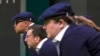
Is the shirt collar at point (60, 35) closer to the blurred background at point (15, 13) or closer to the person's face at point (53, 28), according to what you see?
the person's face at point (53, 28)

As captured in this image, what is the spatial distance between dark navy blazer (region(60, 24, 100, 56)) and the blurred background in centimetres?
678

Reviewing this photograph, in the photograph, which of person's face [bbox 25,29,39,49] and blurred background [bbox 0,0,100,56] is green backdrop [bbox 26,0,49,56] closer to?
blurred background [bbox 0,0,100,56]

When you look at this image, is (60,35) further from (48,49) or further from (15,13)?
(15,13)

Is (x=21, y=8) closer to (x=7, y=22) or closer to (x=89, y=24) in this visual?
(x=7, y=22)

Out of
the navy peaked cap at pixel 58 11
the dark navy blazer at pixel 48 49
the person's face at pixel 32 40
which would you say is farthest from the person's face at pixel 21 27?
the navy peaked cap at pixel 58 11

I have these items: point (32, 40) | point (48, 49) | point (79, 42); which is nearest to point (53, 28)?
point (79, 42)

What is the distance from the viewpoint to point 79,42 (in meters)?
3.82

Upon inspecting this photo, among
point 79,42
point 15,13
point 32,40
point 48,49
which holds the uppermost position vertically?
point 79,42

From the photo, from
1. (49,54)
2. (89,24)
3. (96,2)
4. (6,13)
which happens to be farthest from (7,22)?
(89,24)

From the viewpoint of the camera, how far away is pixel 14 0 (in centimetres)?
1108

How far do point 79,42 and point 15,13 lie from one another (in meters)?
7.31

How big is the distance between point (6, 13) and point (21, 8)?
0.41 metres

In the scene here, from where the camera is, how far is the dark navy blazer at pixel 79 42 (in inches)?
A: 150

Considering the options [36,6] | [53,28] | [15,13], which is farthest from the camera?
[36,6]
